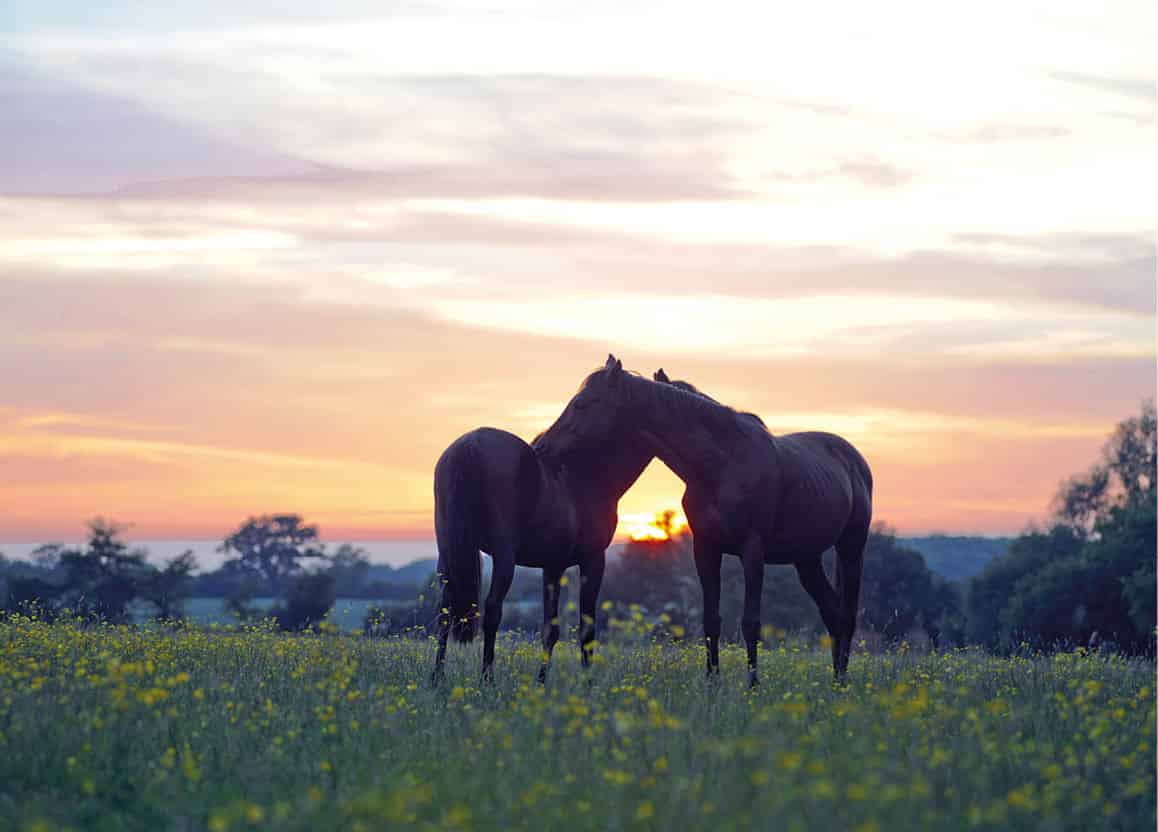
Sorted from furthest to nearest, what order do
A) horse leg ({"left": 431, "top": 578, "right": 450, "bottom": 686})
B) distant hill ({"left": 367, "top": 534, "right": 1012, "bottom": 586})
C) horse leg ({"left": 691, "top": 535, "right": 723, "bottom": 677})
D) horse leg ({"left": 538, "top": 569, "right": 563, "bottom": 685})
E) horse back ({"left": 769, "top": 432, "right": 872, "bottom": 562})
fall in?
1. distant hill ({"left": 367, "top": 534, "right": 1012, "bottom": 586})
2. horse back ({"left": 769, "top": 432, "right": 872, "bottom": 562})
3. horse leg ({"left": 691, "top": 535, "right": 723, "bottom": 677})
4. horse leg ({"left": 538, "top": 569, "right": 563, "bottom": 685})
5. horse leg ({"left": 431, "top": 578, "right": 450, "bottom": 686})

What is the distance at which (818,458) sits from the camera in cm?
1516

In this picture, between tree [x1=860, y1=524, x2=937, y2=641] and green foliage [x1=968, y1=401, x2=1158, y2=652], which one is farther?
tree [x1=860, y1=524, x2=937, y2=641]

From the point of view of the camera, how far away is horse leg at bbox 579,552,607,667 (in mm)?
13008

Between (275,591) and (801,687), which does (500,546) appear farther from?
(275,591)

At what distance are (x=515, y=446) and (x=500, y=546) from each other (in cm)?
103

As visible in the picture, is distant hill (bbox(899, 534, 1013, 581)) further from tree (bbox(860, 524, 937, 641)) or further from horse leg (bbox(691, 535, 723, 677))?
horse leg (bbox(691, 535, 723, 677))

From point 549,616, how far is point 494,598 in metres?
1.10

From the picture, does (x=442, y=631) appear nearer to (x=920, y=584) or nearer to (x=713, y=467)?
(x=713, y=467)

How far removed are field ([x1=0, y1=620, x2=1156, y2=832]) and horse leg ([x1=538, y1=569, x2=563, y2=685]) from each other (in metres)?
0.68

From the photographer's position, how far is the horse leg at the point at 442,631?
12.6 metres

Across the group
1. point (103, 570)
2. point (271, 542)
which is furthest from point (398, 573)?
point (103, 570)

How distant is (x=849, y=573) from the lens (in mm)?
15859

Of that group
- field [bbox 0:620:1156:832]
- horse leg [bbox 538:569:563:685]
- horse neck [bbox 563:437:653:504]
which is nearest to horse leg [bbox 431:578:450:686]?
field [bbox 0:620:1156:832]

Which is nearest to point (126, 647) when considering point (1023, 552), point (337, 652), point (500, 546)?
point (337, 652)
